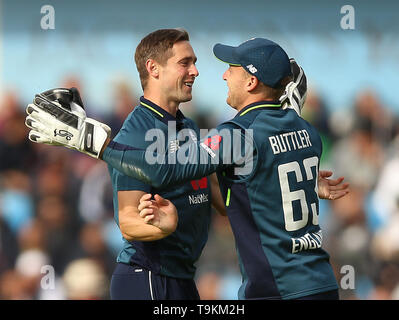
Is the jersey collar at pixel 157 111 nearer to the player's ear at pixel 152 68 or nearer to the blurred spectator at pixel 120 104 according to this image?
the player's ear at pixel 152 68

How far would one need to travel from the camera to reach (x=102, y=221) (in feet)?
21.9

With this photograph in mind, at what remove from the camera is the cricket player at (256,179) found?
3.24 meters

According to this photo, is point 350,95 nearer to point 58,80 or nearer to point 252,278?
point 58,80

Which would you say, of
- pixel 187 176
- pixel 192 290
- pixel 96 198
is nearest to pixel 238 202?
pixel 187 176

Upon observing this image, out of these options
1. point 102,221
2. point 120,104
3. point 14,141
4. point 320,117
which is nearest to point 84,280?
point 102,221

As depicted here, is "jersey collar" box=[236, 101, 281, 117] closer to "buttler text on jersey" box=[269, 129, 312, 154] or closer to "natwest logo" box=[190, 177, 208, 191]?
"buttler text on jersey" box=[269, 129, 312, 154]

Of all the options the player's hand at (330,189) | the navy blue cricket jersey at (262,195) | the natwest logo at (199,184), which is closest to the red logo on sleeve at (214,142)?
the navy blue cricket jersey at (262,195)

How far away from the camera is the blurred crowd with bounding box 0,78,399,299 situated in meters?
6.59

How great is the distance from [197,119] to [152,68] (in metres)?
3.12

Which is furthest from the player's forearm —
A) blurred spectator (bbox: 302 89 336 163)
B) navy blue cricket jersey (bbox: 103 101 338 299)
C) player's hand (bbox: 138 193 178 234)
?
blurred spectator (bbox: 302 89 336 163)

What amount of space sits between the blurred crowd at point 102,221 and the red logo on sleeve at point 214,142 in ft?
11.4

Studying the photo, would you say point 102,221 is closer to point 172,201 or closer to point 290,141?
point 172,201

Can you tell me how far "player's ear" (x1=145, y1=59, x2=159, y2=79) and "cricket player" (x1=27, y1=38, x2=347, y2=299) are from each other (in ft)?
2.35

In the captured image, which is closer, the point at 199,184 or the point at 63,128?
the point at 63,128
